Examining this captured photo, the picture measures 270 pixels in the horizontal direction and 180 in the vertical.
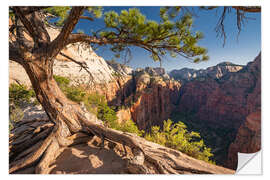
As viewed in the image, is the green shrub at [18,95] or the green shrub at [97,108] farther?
the green shrub at [97,108]

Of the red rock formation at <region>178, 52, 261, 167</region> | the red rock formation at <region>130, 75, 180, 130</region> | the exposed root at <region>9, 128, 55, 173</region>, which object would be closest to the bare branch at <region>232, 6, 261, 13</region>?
the exposed root at <region>9, 128, 55, 173</region>

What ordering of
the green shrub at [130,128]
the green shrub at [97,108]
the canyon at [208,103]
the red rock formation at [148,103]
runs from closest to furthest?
the green shrub at [130,128]
the green shrub at [97,108]
the canyon at [208,103]
the red rock formation at [148,103]

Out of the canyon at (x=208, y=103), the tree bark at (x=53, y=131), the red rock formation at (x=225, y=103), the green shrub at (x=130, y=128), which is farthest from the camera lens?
the red rock formation at (x=225, y=103)

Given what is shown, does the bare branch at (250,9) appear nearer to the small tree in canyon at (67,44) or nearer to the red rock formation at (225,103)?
the small tree in canyon at (67,44)

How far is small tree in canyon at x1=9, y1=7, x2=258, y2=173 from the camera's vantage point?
1.42 metres

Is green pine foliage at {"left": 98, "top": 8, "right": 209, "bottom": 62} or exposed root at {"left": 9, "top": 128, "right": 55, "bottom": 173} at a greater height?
green pine foliage at {"left": 98, "top": 8, "right": 209, "bottom": 62}

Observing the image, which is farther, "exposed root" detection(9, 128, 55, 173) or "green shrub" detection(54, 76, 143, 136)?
"green shrub" detection(54, 76, 143, 136)

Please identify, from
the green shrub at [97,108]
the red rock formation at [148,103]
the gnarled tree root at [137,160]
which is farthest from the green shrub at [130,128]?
the red rock formation at [148,103]

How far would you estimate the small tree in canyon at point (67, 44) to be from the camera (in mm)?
1418

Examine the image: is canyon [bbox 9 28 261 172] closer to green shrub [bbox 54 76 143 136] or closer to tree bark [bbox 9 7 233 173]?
green shrub [bbox 54 76 143 136]

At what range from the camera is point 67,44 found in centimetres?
168

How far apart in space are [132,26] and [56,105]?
1765 millimetres
